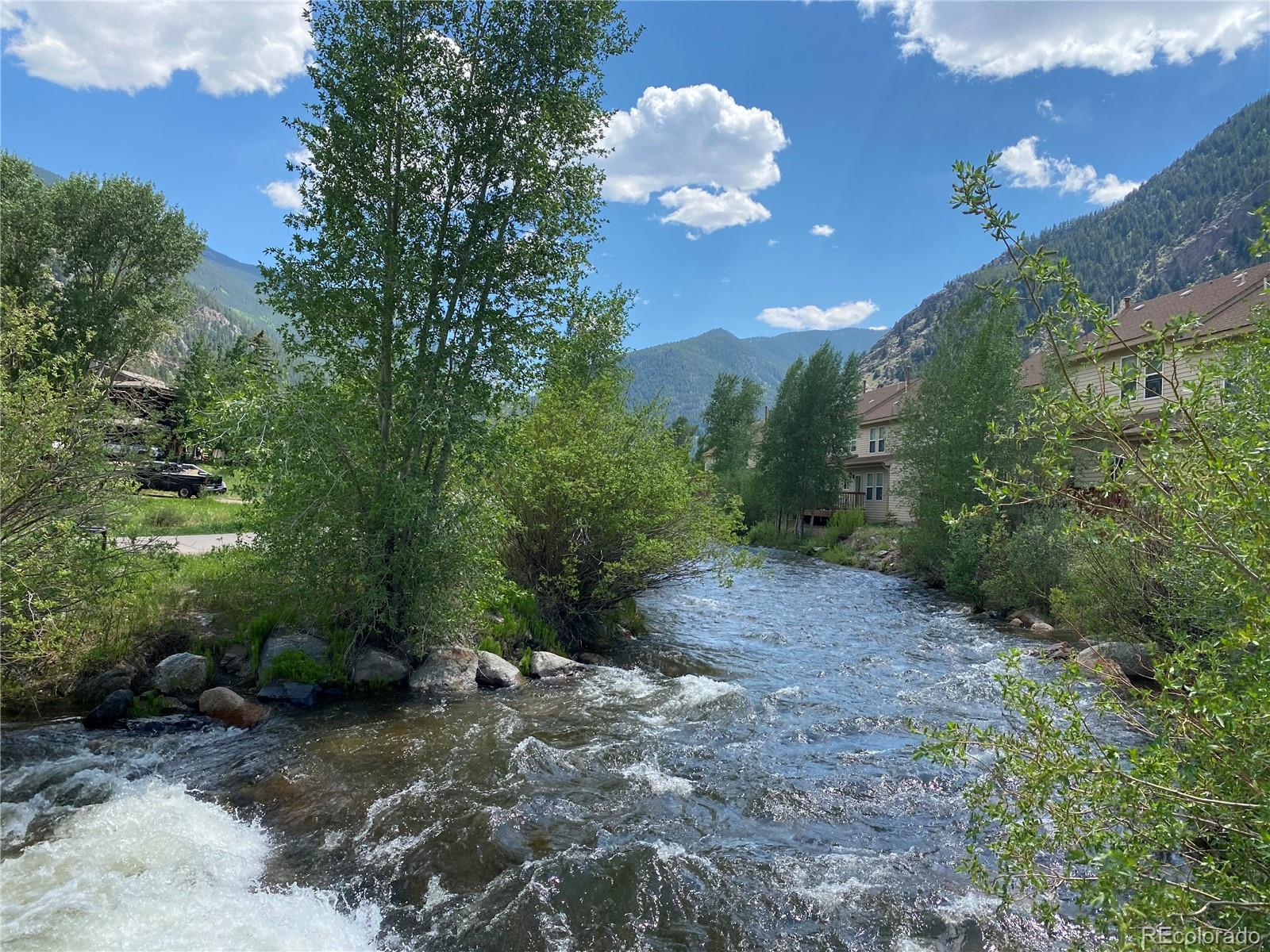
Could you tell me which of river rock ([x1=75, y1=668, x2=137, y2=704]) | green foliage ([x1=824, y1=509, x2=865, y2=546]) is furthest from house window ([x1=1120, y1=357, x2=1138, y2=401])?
green foliage ([x1=824, y1=509, x2=865, y2=546])

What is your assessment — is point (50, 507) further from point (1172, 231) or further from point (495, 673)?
point (1172, 231)

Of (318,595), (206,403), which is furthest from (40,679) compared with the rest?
(206,403)

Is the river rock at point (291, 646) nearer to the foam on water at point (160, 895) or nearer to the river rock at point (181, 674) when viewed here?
the river rock at point (181, 674)

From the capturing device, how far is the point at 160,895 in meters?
5.15

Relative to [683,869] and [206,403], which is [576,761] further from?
[206,403]

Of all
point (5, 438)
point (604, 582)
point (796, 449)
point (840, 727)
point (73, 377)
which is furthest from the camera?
point (796, 449)

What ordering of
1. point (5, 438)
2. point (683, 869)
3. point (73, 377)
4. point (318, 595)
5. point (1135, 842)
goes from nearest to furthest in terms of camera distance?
point (1135, 842) → point (683, 869) → point (5, 438) → point (73, 377) → point (318, 595)

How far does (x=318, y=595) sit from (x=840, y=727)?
7959 mm

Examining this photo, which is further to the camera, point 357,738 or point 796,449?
point 796,449

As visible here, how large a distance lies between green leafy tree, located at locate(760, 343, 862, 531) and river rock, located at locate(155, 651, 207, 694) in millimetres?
37145

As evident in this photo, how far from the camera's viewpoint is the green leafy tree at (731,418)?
60.6 m

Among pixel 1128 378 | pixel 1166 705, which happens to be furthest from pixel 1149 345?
pixel 1166 705

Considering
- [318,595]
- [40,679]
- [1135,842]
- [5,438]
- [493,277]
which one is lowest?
[40,679]

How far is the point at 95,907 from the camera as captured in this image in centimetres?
493
